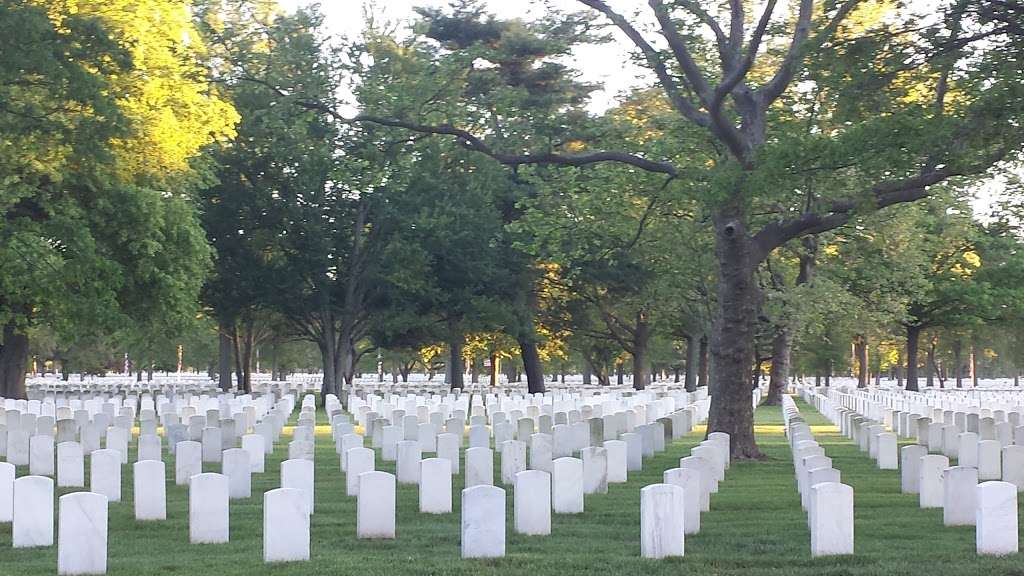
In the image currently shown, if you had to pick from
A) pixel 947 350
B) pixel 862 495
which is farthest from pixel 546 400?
pixel 947 350

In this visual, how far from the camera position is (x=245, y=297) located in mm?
40156

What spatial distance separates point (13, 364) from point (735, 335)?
22.1 m

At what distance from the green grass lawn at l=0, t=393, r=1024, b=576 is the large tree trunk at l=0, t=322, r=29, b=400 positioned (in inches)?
818

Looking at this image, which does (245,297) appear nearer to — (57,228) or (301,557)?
(57,228)

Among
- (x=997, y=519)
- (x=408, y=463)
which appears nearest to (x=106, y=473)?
(x=408, y=463)

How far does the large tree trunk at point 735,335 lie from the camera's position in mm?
17844

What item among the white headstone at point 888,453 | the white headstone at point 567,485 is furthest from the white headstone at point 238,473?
the white headstone at point 888,453

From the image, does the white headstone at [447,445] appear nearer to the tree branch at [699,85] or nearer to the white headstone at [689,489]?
the white headstone at [689,489]

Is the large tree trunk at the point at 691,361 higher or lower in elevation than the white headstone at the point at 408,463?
higher

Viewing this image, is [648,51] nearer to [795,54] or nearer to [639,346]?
[795,54]

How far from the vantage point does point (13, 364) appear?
33406 mm

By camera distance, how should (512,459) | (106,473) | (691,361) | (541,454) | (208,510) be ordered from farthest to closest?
1. (691,361)
2. (541,454)
3. (512,459)
4. (106,473)
5. (208,510)

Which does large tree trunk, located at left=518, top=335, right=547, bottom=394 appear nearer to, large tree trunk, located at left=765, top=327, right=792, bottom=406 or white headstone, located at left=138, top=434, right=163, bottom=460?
large tree trunk, located at left=765, top=327, right=792, bottom=406

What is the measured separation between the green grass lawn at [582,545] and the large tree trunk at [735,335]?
3.79 meters
